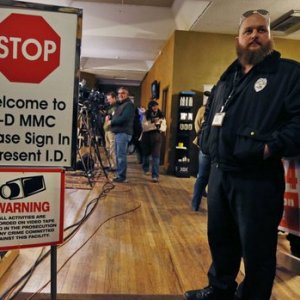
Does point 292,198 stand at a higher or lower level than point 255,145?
lower

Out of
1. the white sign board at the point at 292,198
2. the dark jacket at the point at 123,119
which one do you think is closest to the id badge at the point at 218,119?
the white sign board at the point at 292,198

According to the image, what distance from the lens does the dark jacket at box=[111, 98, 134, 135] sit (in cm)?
529

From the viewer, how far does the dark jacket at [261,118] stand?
4.83ft

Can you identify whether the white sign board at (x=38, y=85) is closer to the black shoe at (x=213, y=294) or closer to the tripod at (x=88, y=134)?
the black shoe at (x=213, y=294)

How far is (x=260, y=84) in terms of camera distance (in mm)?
1557

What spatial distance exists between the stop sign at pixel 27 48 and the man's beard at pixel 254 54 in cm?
87

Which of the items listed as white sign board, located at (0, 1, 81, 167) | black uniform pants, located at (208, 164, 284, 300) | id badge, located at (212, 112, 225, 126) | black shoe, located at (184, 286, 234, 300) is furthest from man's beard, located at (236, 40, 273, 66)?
black shoe, located at (184, 286, 234, 300)

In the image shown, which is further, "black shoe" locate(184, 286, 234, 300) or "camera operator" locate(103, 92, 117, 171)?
"camera operator" locate(103, 92, 117, 171)

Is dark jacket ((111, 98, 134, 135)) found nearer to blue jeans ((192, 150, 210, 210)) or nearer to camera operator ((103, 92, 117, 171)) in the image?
camera operator ((103, 92, 117, 171))

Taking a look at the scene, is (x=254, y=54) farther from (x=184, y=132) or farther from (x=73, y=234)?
(x=184, y=132)

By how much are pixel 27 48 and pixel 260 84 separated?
0.97 m

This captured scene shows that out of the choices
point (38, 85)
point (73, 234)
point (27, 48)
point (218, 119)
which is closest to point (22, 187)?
point (38, 85)

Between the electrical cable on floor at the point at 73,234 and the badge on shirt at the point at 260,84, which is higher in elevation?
the badge on shirt at the point at 260,84

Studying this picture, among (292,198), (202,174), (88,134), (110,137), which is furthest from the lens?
(110,137)
